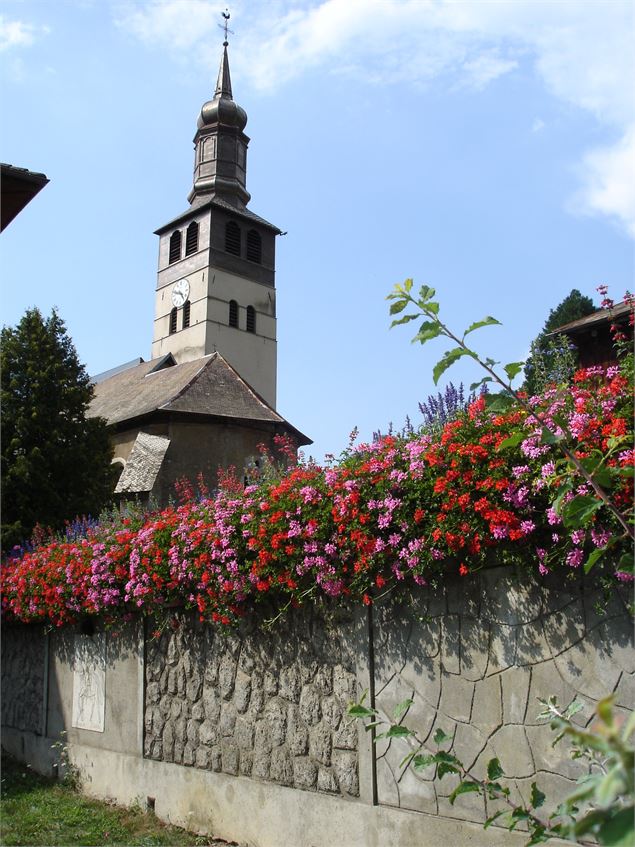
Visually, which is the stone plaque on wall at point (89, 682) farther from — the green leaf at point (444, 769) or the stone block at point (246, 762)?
the green leaf at point (444, 769)

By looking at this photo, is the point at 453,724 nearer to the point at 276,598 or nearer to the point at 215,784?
the point at 276,598

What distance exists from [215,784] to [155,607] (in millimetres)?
1873

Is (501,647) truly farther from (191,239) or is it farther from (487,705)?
(191,239)

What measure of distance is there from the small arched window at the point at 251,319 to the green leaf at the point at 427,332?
43.8m

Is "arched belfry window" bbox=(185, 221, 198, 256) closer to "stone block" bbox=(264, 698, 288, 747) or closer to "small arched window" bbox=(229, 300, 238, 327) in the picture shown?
"small arched window" bbox=(229, 300, 238, 327)

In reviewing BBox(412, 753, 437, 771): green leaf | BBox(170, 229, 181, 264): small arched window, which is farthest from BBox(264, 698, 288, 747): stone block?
BBox(170, 229, 181, 264): small arched window

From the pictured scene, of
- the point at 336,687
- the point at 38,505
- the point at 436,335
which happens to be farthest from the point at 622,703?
the point at 38,505

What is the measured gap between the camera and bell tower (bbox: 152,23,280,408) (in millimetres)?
44625

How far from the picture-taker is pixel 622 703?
14.3 ft

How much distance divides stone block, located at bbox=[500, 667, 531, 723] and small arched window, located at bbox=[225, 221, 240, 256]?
142ft

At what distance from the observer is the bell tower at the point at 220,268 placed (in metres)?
44.6

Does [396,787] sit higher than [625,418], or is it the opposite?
[625,418]

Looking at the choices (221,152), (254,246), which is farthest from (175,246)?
(221,152)

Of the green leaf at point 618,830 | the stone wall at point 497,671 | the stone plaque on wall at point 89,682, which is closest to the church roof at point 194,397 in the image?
the stone plaque on wall at point 89,682
